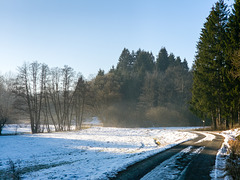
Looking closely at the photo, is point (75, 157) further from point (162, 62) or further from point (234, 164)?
point (162, 62)

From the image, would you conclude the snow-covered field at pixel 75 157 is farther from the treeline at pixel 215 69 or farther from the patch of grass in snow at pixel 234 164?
the treeline at pixel 215 69

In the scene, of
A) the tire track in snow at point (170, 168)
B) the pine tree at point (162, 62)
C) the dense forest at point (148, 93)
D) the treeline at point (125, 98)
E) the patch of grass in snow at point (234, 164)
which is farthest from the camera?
the pine tree at point (162, 62)

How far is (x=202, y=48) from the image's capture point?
3262cm

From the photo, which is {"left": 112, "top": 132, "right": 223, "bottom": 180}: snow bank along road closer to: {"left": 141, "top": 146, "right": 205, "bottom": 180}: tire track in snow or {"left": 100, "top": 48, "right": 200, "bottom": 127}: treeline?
{"left": 141, "top": 146, "right": 205, "bottom": 180}: tire track in snow

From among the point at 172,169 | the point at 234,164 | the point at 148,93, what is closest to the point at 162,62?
the point at 148,93

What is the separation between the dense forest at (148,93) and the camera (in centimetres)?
2891

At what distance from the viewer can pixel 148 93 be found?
213ft

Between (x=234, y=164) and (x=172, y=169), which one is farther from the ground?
(x=234, y=164)

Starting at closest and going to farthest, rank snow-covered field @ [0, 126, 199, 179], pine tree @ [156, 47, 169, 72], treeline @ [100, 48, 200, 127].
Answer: snow-covered field @ [0, 126, 199, 179], treeline @ [100, 48, 200, 127], pine tree @ [156, 47, 169, 72]

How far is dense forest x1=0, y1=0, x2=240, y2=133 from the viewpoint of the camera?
1138 inches

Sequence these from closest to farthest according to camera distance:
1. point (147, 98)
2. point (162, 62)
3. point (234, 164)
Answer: point (234, 164), point (147, 98), point (162, 62)

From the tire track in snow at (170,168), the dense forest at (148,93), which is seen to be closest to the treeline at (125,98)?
the dense forest at (148,93)

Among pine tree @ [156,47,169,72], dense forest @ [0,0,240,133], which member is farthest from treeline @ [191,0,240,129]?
pine tree @ [156,47,169,72]

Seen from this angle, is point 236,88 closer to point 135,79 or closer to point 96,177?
point 96,177
